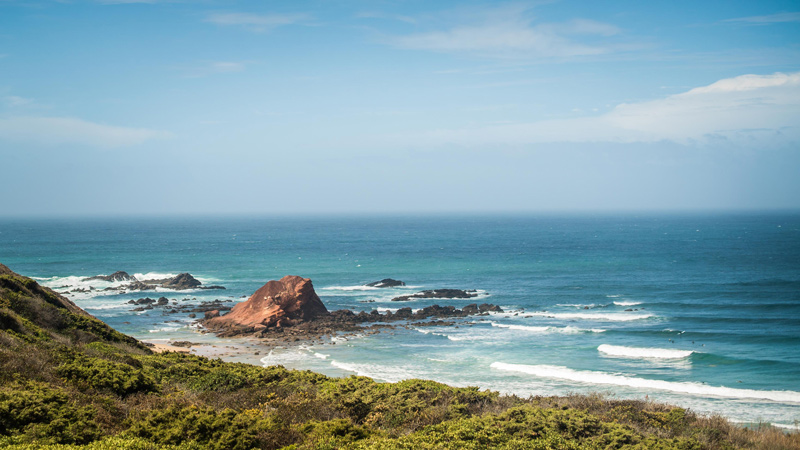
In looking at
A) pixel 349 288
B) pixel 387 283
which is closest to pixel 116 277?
pixel 349 288

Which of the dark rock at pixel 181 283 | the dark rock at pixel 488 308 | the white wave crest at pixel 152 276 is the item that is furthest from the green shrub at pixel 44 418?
the white wave crest at pixel 152 276

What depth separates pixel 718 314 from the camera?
4494 cm

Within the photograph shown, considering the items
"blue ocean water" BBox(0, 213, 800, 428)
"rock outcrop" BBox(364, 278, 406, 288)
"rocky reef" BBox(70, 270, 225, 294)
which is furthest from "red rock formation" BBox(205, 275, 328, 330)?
"rocky reef" BBox(70, 270, 225, 294)

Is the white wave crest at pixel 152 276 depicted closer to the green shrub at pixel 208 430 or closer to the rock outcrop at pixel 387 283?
the rock outcrop at pixel 387 283

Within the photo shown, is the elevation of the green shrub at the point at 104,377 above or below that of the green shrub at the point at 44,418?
below

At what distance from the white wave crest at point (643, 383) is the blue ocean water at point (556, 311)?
9 centimetres

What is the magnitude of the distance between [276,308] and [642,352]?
2723 centimetres

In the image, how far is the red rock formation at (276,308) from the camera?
41250 mm

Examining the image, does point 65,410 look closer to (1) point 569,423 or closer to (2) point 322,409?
(2) point 322,409

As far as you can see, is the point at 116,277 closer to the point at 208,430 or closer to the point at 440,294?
the point at 440,294

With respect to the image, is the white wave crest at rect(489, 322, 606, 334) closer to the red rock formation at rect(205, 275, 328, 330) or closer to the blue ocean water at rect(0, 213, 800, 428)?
the blue ocean water at rect(0, 213, 800, 428)

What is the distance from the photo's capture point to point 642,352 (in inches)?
1362

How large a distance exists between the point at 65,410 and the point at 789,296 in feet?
201

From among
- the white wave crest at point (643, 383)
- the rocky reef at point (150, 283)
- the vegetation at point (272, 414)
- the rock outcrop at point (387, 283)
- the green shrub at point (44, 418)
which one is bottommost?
the white wave crest at point (643, 383)
